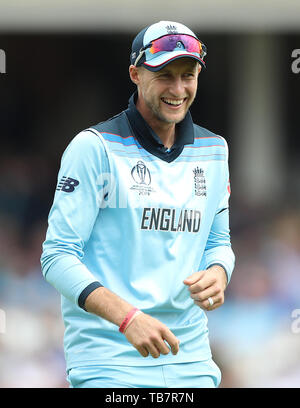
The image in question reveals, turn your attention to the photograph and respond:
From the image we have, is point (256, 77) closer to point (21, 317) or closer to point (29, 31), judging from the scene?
point (29, 31)

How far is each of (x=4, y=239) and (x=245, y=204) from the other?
7.31ft

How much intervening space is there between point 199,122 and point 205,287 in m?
5.76

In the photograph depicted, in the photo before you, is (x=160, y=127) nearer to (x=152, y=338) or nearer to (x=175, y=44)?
(x=175, y=44)

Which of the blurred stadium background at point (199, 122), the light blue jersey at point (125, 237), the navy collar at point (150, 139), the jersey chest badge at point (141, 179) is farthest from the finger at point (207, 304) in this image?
the blurred stadium background at point (199, 122)

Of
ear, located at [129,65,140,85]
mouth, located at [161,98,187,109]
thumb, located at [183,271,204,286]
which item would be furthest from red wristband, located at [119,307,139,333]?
ear, located at [129,65,140,85]

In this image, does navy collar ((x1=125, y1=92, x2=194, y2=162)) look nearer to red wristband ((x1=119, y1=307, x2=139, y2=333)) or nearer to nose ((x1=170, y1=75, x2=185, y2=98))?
nose ((x1=170, y1=75, x2=185, y2=98))

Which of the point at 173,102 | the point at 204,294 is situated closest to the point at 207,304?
the point at 204,294

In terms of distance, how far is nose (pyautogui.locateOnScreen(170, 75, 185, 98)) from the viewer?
110 inches

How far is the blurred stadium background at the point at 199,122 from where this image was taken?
19.9 ft

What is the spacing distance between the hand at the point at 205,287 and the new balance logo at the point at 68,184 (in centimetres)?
49

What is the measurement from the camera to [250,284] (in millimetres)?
6477

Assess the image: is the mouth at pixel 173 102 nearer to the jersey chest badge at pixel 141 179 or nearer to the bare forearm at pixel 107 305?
the jersey chest badge at pixel 141 179

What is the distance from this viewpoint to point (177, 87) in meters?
2.80

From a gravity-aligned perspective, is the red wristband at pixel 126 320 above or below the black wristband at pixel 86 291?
below
